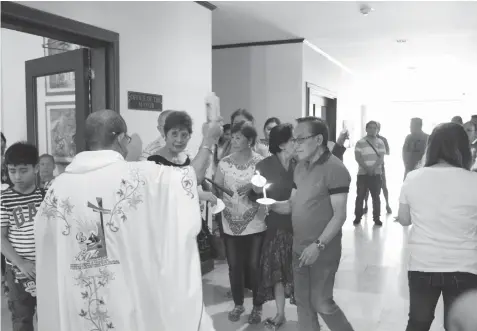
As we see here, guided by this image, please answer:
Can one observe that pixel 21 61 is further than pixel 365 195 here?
No

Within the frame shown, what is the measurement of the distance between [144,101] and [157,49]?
1.62 ft

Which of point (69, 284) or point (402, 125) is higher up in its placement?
point (402, 125)

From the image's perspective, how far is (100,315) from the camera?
1.53 meters

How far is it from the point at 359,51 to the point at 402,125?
10.2 meters

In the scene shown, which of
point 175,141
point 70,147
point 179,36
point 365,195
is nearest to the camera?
point 175,141

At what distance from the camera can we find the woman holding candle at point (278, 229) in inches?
116

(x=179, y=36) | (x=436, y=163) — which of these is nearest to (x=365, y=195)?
(x=179, y=36)

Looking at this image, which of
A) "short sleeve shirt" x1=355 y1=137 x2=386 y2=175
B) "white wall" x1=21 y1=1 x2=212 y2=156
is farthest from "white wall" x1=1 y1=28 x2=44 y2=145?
"short sleeve shirt" x1=355 y1=137 x2=386 y2=175

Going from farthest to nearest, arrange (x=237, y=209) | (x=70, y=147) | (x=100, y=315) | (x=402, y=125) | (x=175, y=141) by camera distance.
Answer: (x=402, y=125) < (x=70, y=147) < (x=237, y=209) < (x=175, y=141) < (x=100, y=315)

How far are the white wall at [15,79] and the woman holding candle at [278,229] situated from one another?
2.45 meters

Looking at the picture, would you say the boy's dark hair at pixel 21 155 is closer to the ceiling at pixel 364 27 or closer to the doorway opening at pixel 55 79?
the doorway opening at pixel 55 79

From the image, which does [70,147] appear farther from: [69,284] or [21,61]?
[69,284]

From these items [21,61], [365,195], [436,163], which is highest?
[21,61]

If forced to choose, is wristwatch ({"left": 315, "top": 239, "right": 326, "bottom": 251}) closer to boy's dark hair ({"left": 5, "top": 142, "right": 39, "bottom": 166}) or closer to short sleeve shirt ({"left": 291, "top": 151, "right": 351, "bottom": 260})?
short sleeve shirt ({"left": 291, "top": 151, "right": 351, "bottom": 260})
